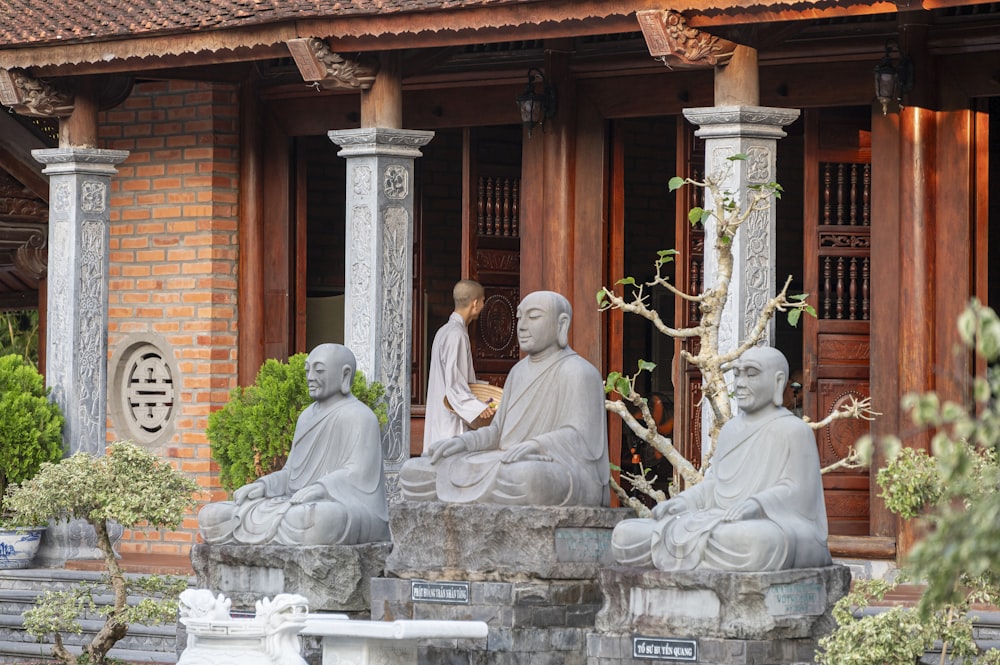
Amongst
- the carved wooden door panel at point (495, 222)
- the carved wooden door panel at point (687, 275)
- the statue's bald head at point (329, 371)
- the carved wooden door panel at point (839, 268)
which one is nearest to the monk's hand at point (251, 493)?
the statue's bald head at point (329, 371)

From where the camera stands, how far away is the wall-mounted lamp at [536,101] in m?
12.2

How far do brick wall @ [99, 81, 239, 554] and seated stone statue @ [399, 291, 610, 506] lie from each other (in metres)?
4.57

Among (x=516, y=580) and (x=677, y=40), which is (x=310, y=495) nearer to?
(x=516, y=580)

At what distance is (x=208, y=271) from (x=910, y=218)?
5.04 metres

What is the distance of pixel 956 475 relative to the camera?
4148 mm

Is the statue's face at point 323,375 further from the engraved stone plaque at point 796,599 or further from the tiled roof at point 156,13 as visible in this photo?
the engraved stone plaque at point 796,599

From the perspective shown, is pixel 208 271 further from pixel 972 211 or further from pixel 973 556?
pixel 973 556

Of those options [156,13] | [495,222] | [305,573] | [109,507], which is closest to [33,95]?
[156,13]

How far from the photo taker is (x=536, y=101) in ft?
40.1

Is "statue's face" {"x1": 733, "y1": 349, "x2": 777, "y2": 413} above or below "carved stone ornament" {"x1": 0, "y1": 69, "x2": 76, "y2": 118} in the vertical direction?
below

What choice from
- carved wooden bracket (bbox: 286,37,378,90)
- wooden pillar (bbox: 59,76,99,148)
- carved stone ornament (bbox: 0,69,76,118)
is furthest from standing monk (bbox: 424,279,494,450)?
carved stone ornament (bbox: 0,69,76,118)

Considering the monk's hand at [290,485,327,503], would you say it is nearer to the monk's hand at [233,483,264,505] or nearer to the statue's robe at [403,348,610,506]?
the monk's hand at [233,483,264,505]

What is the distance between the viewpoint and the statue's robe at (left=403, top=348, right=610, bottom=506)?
877 cm

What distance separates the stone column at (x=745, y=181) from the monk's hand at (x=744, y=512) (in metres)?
1.72
